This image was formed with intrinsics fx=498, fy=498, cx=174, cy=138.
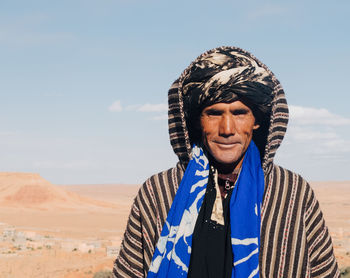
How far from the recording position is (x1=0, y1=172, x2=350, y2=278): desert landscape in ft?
56.8

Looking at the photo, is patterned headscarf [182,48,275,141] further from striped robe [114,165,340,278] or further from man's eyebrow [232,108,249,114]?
striped robe [114,165,340,278]

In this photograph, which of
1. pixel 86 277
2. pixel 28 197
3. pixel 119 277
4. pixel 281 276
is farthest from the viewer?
pixel 28 197

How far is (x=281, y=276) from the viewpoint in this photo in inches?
96.5

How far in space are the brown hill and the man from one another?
48.6 m

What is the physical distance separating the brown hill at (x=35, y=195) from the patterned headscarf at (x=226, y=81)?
48744mm

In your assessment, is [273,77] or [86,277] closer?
[273,77]

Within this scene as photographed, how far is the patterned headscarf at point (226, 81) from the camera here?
7.84 feet

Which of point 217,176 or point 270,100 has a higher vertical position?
point 270,100

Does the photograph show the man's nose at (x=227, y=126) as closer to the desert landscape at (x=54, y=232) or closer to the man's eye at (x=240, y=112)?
the man's eye at (x=240, y=112)

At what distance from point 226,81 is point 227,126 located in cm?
21

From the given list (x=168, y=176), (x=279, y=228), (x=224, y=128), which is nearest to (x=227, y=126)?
(x=224, y=128)

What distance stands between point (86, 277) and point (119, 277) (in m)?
13.0

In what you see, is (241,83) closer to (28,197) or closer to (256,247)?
(256,247)

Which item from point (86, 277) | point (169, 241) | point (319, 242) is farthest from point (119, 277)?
point (86, 277)
